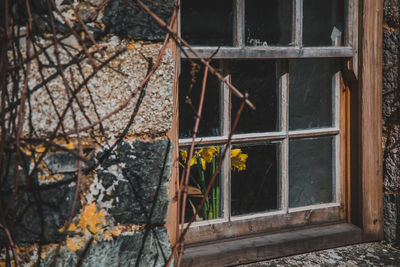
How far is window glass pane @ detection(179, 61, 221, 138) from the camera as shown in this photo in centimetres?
177

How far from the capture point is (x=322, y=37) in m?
2.04

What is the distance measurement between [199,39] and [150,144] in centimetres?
49

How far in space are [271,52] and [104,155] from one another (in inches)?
32.9

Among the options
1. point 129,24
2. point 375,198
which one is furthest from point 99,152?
point 375,198

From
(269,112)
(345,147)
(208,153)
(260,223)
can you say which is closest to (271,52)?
(269,112)

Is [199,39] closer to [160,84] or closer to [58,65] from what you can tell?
[160,84]

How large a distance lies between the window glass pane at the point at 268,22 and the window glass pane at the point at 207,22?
9 cm

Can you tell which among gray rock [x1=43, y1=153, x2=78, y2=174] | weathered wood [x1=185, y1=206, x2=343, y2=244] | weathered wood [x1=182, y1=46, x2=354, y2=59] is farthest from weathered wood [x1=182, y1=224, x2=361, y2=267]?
weathered wood [x1=182, y1=46, x2=354, y2=59]

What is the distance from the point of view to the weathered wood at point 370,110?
6.66ft

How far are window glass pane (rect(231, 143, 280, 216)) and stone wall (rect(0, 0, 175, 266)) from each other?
46 cm

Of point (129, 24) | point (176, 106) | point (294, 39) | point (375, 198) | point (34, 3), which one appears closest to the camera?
point (34, 3)

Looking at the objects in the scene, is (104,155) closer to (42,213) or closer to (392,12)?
(42,213)

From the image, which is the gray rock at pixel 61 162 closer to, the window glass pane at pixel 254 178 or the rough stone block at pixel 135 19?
the rough stone block at pixel 135 19

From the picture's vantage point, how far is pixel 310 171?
2094 millimetres
